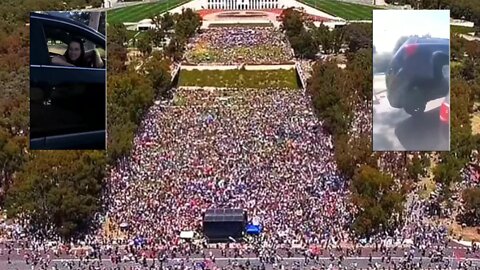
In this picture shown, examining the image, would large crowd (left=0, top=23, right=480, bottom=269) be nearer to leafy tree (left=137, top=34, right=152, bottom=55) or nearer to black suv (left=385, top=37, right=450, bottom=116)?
black suv (left=385, top=37, right=450, bottom=116)

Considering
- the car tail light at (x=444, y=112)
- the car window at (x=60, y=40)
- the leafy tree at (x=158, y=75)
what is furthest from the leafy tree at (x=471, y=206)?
the leafy tree at (x=158, y=75)

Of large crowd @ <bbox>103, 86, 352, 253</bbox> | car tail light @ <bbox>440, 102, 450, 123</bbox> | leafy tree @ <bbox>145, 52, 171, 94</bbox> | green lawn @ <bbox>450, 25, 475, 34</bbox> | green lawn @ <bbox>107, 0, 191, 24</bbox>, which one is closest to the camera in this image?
car tail light @ <bbox>440, 102, 450, 123</bbox>

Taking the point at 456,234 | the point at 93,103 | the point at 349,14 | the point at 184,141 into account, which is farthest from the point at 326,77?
the point at 349,14

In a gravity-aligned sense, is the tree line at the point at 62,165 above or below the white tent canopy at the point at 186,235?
above

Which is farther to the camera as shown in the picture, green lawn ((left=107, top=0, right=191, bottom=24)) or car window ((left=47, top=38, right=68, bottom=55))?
green lawn ((left=107, top=0, right=191, bottom=24))

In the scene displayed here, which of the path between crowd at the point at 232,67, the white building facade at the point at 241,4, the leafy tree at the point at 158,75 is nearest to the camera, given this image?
the leafy tree at the point at 158,75

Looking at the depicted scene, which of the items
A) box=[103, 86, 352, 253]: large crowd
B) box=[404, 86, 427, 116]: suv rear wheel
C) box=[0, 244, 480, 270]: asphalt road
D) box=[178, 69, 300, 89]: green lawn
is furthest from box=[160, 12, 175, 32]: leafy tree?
box=[404, 86, 427, 116]: suv rear wheel

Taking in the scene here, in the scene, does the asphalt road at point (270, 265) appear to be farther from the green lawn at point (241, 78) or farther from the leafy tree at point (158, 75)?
the green lawn at point (241, 78)
